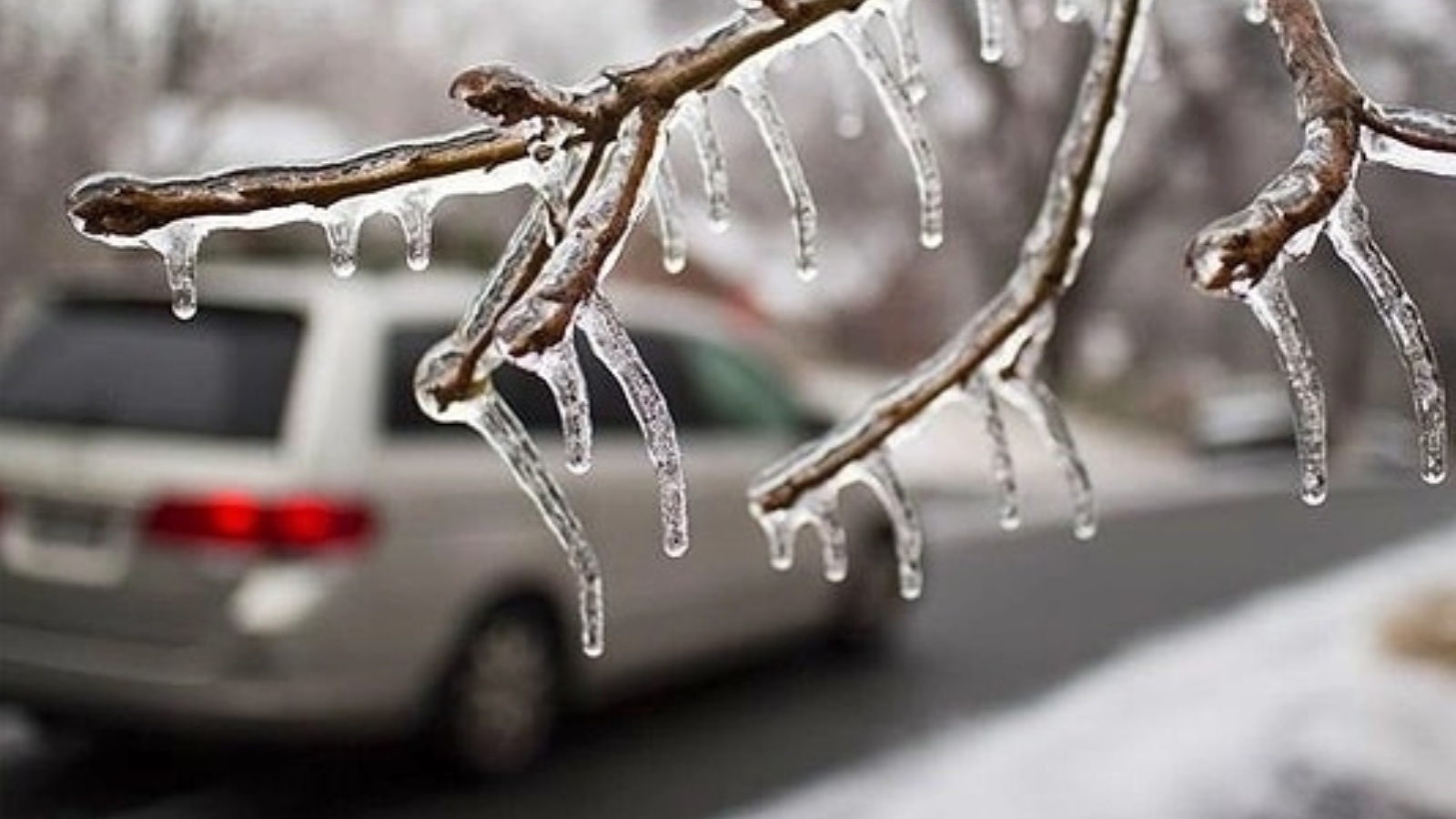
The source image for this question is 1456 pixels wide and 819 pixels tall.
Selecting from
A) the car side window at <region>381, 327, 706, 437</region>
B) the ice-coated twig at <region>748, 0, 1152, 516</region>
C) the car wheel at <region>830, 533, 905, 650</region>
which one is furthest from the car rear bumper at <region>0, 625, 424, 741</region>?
the ice-coated twig at <region>748, 0, 1152, 516</region>

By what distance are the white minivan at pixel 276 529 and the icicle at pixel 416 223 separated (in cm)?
391

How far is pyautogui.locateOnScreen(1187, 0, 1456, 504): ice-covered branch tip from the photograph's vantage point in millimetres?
1185

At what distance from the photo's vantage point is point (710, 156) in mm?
1573

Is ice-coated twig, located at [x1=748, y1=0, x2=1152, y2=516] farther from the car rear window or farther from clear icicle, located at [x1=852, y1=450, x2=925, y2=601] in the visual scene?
the car rear window

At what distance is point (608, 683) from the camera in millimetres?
6465

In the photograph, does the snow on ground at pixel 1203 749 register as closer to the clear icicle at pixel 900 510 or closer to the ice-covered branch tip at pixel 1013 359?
the clear icicle at pixel 900 510

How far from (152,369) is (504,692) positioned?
1.37 m

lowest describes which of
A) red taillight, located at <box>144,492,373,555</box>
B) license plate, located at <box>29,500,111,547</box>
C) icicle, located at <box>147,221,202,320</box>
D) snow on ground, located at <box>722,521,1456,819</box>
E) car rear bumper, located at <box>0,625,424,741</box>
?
icicle, located at <box>147,221,202,320</box>

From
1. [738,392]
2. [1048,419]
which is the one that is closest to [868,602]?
[738,392]

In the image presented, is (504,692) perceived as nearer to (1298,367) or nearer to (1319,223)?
(1298,367)

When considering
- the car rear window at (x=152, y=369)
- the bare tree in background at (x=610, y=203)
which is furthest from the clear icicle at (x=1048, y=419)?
the car rear window at (x=152, y=369)

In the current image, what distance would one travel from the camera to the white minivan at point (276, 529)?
207 inches

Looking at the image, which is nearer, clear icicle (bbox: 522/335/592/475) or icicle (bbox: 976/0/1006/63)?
clear icicle (bbox: 522/335/592/475)

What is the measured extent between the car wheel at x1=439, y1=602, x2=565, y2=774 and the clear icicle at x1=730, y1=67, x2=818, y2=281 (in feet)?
13.7
